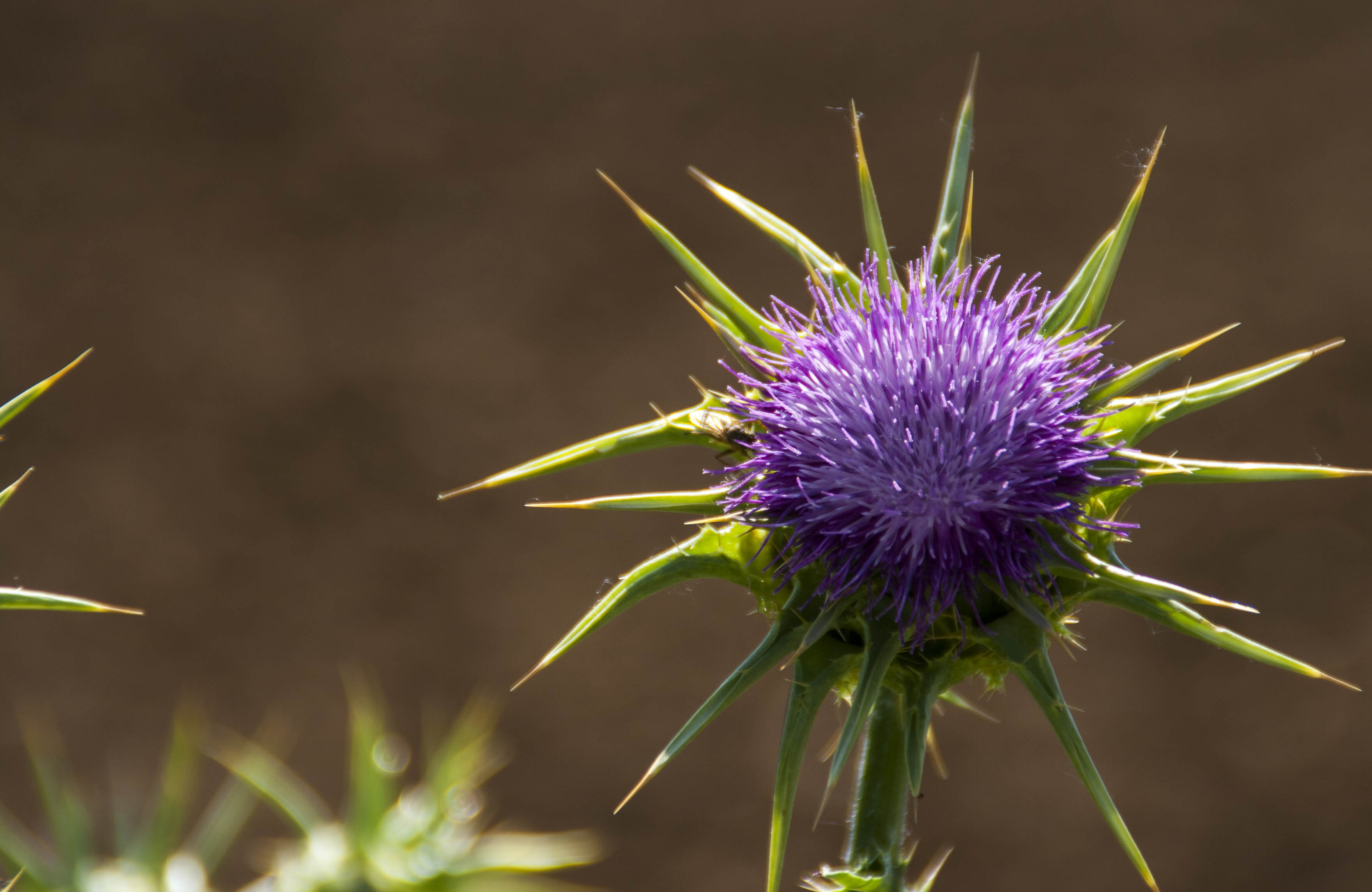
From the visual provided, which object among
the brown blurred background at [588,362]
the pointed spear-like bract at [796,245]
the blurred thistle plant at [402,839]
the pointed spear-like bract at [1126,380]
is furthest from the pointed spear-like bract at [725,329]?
the brown blurred background at [588,362]

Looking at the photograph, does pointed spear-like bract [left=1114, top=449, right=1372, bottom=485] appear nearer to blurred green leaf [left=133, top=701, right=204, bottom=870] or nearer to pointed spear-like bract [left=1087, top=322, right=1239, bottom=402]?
pointed spear-like bract [left=1087, top=322, right=1239, bottom=402]

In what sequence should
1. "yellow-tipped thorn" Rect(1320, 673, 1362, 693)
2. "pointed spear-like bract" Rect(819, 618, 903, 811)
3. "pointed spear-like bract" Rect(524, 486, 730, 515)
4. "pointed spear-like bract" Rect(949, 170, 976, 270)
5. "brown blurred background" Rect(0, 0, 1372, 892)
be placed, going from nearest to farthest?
"yellow-tipped thorn" Rect(1320, 673, 1362, 693)
"pointed spear-like bract" Rect(819, 618, 903, 811)
"pointed spear-like bract" Rect(524, 486, 730, 515)
"pointed spear-like bract" Rect(949, 170, 976, 270)
"brown blurred background" Rect(0, 0, 1372, 892)

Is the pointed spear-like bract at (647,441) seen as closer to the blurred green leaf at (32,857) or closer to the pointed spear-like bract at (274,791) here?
the pointed spear-like bract at (274,791)

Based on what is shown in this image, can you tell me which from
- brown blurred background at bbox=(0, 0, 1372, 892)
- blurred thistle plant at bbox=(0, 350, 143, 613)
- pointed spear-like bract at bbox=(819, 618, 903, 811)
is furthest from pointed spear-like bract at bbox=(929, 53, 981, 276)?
brown blurred background at bbox=(0, 0, 1372, 892)

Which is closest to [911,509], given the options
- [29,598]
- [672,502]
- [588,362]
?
[672,502]

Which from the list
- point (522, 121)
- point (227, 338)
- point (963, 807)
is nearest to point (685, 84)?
point (522, 121)

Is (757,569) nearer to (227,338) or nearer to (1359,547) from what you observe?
(1359,547)

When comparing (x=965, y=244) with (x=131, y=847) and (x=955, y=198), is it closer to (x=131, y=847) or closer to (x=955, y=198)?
(x=955, y=198)
